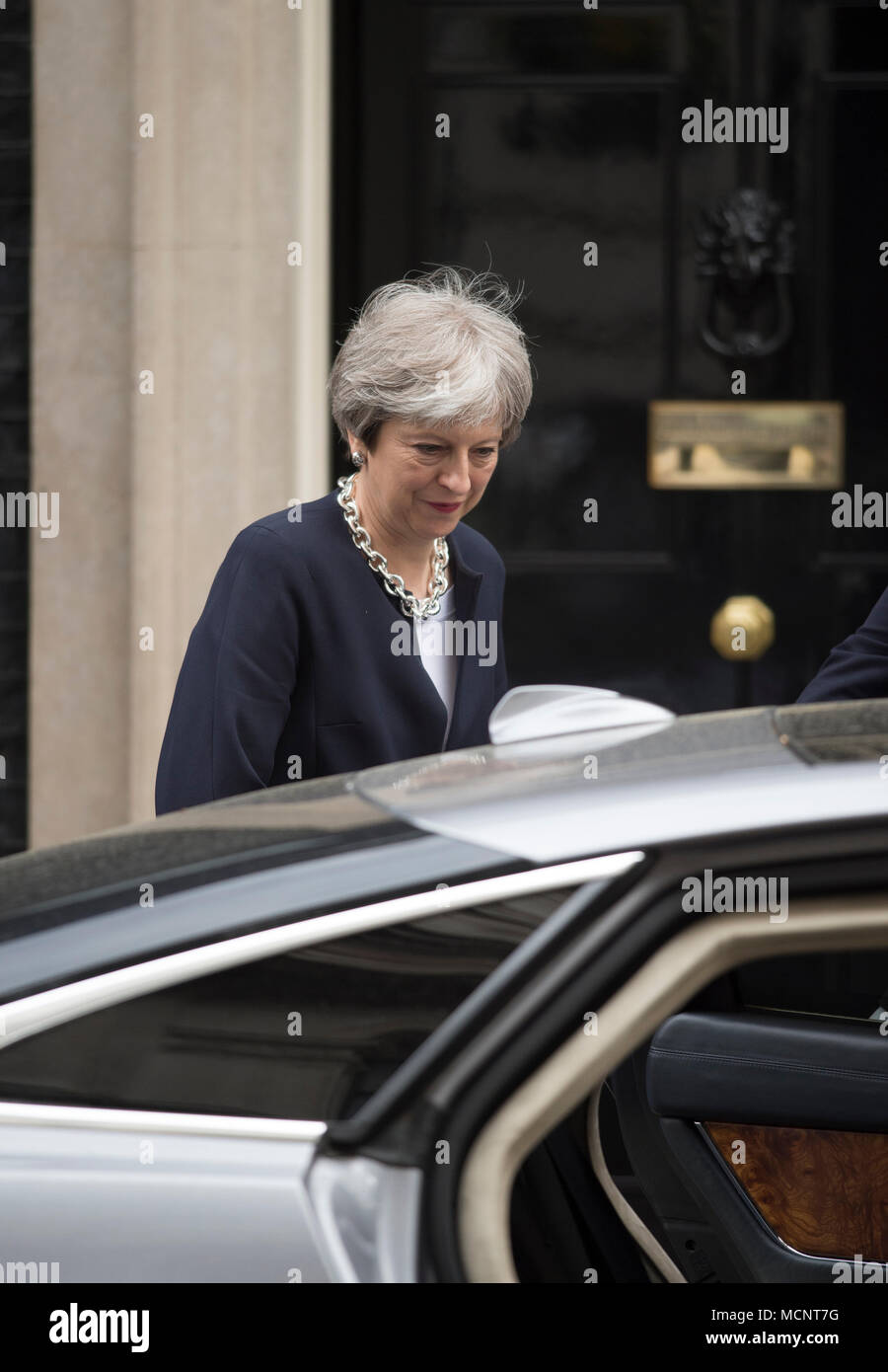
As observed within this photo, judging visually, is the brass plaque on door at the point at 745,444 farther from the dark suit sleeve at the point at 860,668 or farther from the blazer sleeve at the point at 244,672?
the blazer sleeve at the point at 244,672

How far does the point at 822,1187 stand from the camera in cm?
177

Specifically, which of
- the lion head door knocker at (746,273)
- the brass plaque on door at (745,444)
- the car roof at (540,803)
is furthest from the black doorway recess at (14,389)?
the car roof at (540,803)

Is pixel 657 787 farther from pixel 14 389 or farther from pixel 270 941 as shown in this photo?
pixel 14 389

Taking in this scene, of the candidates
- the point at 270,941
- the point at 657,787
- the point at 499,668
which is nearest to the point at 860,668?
the point at 499,668

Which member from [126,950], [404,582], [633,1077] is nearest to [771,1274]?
[633,1077]

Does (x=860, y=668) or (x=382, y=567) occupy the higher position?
(x=382, y=567)

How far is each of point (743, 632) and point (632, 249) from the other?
1.15 m

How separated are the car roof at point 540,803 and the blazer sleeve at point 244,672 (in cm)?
61

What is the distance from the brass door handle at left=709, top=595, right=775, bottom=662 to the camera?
4.46 metres

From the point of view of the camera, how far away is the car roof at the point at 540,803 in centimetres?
131

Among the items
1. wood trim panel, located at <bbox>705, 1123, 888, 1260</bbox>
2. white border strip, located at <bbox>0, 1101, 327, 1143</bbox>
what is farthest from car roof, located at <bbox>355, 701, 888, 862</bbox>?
wood trim panel, located at <bbox>705, 1123, 888, 1260</bbox>

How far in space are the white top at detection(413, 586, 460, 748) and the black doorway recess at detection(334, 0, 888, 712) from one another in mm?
1994

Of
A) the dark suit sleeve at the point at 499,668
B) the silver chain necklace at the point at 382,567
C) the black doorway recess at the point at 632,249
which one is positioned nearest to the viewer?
the silver chain necklace at the point at 382,567
